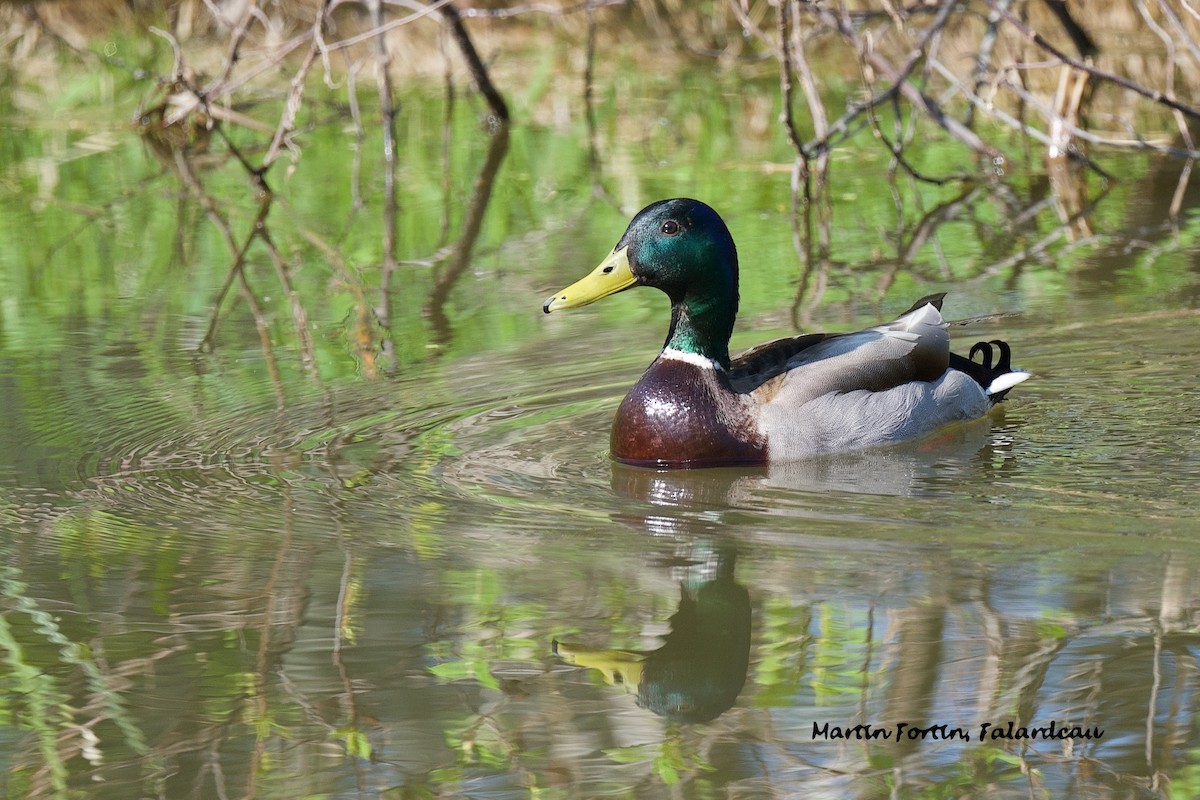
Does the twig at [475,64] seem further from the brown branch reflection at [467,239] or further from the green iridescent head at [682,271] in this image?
the green iridescent head at [682,271]

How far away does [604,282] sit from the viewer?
6.37 metres

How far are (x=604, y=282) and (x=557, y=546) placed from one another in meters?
1.43

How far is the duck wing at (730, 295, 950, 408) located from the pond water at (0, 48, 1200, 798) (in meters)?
0.29

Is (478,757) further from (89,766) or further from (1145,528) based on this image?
(1145,528)

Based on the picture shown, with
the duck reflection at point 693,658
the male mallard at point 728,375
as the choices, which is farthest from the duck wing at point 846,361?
the duck reflection at point 693,658

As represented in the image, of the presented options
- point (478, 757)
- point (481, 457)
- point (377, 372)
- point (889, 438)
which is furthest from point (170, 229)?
point (478, 757)

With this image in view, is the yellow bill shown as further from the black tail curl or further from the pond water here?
the black tail curl

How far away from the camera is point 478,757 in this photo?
12.6 ft

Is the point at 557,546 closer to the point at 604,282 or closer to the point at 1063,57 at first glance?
the point at 604,282

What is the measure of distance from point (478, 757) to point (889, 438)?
3002mm

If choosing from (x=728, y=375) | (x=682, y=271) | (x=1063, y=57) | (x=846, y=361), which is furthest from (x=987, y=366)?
(x=1063, y=57)

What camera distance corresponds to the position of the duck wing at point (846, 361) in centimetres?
629

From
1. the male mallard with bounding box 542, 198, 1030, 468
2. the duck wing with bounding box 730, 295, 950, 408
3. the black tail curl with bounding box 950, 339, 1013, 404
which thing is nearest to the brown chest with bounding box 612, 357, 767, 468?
the male mallard with bounding box 542, 198, 1030, 468

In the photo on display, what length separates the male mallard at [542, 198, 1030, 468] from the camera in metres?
6.24
